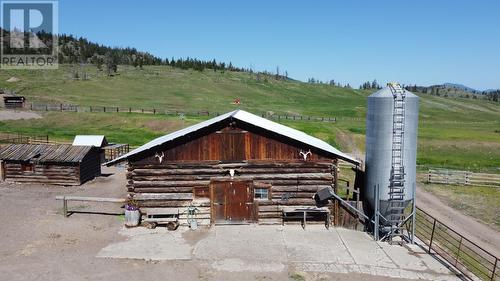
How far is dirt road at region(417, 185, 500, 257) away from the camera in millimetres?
19805

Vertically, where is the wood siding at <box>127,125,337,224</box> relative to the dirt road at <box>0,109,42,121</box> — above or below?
below

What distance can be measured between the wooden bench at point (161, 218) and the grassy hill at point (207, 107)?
27.9 m

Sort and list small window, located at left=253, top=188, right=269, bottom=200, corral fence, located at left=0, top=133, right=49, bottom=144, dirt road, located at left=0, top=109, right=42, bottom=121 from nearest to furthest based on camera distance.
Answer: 1. small window, located at left=253, top=188, right=269, bottom=200
2. corral fence, located at left=0, top=133, right=49, bottom=144
3. dirt road, located at left=0, top=109, right=42, bottom=121

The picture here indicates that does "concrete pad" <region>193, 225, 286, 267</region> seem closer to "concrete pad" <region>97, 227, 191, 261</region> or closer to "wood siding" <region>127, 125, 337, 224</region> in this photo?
"concrete pad" <region>97, 227, 191, 261</region>

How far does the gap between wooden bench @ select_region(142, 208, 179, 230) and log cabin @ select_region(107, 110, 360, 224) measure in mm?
281

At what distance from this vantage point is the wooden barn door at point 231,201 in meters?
19.2

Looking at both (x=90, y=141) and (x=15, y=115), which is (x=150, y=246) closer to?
(x=90, y=141)

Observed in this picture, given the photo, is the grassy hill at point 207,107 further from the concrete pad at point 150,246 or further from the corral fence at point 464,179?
the concrete pad at point 150,246

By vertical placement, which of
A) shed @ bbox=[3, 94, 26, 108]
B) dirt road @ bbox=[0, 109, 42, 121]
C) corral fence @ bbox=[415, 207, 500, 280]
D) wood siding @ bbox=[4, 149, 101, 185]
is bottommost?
corral fence @ bbox=[415, 207, 500, 280]

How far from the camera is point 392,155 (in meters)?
17.5

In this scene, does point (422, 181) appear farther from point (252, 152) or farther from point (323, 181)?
point (252, 152)

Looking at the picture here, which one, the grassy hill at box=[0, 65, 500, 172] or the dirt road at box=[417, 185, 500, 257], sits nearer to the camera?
the dirt road at box=[417, 185, 500, 257]

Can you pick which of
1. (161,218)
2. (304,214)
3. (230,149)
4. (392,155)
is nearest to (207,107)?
(230,149)

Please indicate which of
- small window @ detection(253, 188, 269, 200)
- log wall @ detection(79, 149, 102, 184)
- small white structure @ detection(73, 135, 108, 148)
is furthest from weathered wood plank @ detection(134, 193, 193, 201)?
small white structure @ detection(73, 135, 108, 148)
